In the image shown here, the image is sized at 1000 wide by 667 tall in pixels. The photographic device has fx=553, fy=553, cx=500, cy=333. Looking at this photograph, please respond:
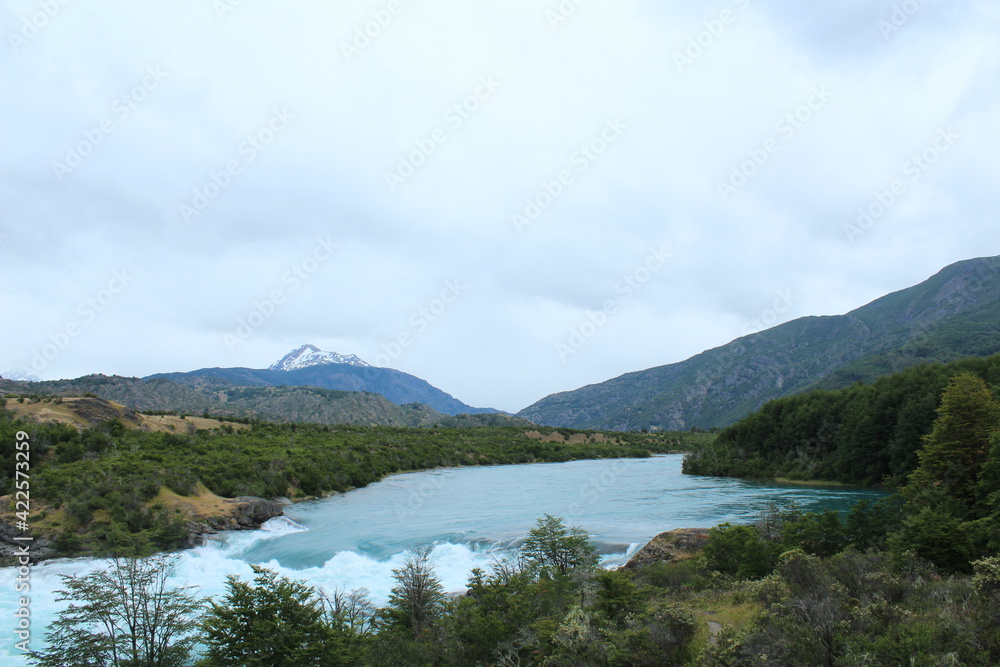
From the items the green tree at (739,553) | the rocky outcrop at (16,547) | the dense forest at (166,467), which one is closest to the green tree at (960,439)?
the green tree at (739,553)

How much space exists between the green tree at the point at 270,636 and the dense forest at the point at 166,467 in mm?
4887

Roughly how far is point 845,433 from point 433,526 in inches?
1938

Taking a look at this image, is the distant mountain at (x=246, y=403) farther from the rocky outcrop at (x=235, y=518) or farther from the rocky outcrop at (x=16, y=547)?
the rocky outcrop at (x=16, y=547)

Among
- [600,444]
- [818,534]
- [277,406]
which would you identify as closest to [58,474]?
[818,534]

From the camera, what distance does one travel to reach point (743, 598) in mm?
14391

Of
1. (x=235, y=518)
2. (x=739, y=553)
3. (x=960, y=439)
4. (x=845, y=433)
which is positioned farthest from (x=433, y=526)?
(x=845, y=433)

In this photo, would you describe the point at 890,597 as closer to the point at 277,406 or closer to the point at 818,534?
the point at 818,534

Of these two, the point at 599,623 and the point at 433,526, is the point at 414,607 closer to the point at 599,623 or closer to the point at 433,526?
the point at 599,623

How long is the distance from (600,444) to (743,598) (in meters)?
115

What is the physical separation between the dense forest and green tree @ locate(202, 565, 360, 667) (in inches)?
192

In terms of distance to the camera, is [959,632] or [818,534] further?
[818,534]

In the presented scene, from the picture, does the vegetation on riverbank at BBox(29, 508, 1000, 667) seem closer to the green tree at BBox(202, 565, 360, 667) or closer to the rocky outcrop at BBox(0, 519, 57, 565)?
the green tree at BBox(202, 565, 360, 667)

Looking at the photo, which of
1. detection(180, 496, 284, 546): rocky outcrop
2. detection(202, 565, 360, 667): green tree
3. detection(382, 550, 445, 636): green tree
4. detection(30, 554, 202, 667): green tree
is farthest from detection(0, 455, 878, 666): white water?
detection(202, 565, 360, 667): green tree

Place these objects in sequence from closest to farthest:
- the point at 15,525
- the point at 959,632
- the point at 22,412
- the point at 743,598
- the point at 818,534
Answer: the point at 959,632 < the point at 743,598 < the point at 818,534 < the point at 15,525 < the point at 22,412
